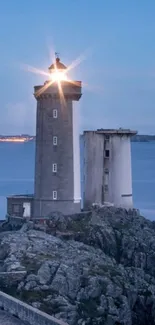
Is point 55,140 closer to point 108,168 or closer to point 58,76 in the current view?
point 58,76

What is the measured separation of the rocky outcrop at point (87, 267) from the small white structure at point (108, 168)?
85.6 inches

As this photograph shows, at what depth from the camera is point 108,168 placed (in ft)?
95.5

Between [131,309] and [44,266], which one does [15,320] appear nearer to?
[44,266]

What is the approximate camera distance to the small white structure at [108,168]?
1137 inches

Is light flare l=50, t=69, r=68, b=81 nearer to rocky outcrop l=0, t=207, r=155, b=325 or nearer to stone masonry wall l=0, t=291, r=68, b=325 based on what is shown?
rocky outcrop l=0, t=207, r=155, b=325

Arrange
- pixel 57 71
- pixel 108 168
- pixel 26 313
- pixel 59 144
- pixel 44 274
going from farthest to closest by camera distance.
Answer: pixel 108 168 < pixel 57 71 < pixel 59 144 < pixel 44 274 < pixel 26 313

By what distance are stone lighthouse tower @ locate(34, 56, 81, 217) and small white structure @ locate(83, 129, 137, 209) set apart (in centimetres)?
212

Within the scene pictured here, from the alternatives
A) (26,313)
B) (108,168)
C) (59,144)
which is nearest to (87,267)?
(26,313)

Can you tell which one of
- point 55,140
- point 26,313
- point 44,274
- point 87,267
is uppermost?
point 55,140

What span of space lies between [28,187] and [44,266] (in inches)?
1952

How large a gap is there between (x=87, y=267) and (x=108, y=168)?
10333mm

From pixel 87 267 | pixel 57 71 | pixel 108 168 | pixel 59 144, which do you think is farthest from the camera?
pixel 108 168

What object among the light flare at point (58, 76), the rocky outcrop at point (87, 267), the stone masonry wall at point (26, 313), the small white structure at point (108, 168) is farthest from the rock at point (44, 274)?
the small white structure at point (108, 168)

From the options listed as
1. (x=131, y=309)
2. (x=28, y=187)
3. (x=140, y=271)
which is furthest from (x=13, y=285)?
(x=28, y=187)
